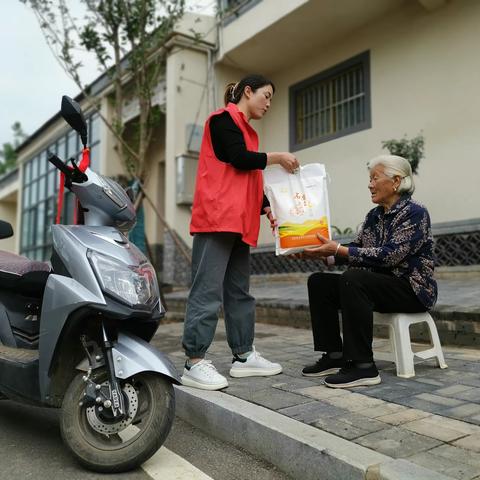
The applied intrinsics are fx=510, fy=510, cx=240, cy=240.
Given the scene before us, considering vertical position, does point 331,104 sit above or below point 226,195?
above

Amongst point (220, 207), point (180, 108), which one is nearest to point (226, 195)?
point (220, 207)

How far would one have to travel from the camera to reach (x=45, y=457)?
7.49 feet

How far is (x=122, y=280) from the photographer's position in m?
2.19

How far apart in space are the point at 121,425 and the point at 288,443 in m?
0.69

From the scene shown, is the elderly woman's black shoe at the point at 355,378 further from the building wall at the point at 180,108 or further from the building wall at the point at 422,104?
the building wall at the point at 180,108

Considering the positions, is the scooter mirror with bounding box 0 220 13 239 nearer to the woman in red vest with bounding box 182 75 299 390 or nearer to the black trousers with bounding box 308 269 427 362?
the woman in red vest with bounding box 182 75 299 390

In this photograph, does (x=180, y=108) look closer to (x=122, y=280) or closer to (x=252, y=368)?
(x=252, y=368)

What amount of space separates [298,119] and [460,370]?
7970 mm

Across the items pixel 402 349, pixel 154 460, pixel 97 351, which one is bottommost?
pixel 154 460

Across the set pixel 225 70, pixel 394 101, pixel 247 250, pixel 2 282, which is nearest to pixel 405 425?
pixel 247 250

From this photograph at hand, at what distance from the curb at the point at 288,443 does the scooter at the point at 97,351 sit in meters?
0.43

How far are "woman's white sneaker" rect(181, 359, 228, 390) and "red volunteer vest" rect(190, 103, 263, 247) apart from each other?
78cm

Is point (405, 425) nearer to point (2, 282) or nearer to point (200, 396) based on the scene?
point (200, 396)

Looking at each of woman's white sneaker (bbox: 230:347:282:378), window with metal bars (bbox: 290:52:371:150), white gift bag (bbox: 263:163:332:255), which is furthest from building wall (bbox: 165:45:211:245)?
white gift bag (bbox: 263:163:332:255)
